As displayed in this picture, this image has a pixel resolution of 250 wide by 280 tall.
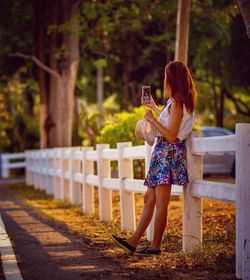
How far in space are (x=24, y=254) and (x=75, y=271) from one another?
4.11 ft

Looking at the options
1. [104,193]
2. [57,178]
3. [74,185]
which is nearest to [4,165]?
[57,178]

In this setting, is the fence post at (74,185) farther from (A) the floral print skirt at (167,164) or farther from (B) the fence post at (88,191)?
(A) the floral print skirt at (167,164)

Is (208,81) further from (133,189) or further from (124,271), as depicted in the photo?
(124,271)

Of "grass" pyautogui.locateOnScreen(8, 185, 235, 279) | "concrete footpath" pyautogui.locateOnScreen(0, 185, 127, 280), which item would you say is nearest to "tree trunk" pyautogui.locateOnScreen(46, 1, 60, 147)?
"grass" pyautogui.locateOnScreen(8, 185, 235, 279)

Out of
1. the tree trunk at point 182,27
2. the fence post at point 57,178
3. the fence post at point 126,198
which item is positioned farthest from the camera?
the fence post at point 57,178

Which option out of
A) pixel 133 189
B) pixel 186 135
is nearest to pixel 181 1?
pixel 133 189

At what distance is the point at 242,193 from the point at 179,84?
1.57m

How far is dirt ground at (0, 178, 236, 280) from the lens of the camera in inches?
303

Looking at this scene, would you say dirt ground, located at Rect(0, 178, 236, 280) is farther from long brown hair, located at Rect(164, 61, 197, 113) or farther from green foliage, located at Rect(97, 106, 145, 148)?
green foliage, located at Rect(97, 106, 145, 148)

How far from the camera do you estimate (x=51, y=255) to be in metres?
8.84

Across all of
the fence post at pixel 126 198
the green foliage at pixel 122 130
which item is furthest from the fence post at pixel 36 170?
the fence post at pixel 126 198

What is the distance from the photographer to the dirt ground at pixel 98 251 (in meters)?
7.70

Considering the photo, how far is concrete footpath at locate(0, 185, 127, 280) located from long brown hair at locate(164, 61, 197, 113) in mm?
1788

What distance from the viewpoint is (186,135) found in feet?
28.2
